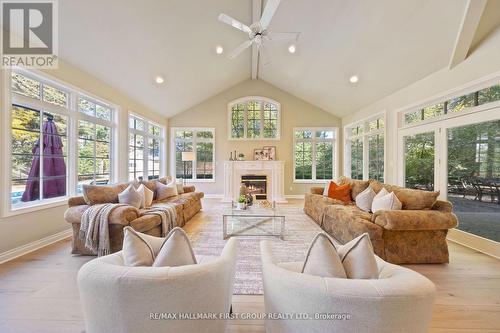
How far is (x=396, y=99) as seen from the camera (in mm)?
5043

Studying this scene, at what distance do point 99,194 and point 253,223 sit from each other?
8.49 ft

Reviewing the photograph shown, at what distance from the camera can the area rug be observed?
8.13 ft

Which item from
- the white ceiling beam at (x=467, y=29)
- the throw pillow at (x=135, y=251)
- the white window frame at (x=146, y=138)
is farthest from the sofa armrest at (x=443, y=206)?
the white window frame at (x=146, y=138)

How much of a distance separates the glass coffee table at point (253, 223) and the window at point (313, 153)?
3737 millimetres

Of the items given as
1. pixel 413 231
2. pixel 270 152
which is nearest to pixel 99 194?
pixel 413 231

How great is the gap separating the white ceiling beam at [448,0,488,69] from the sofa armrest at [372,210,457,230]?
7.77 feet

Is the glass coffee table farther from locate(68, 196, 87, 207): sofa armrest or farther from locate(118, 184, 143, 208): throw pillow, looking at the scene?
locate(68, 196, 87, 207): sofa armrest

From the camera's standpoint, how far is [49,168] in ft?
12.1

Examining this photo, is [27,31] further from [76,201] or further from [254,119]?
[254,119]

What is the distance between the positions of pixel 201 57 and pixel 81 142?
10.1 feet

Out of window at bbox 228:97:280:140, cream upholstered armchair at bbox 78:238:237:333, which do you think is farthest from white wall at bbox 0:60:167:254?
window at bbox 228:97:280:140

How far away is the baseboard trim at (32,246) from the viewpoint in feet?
9.36

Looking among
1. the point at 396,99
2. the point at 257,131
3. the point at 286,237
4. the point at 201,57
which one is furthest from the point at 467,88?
the point at 257,131

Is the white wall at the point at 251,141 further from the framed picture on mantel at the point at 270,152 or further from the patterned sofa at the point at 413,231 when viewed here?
the patterned sofa at the point at 413,231
